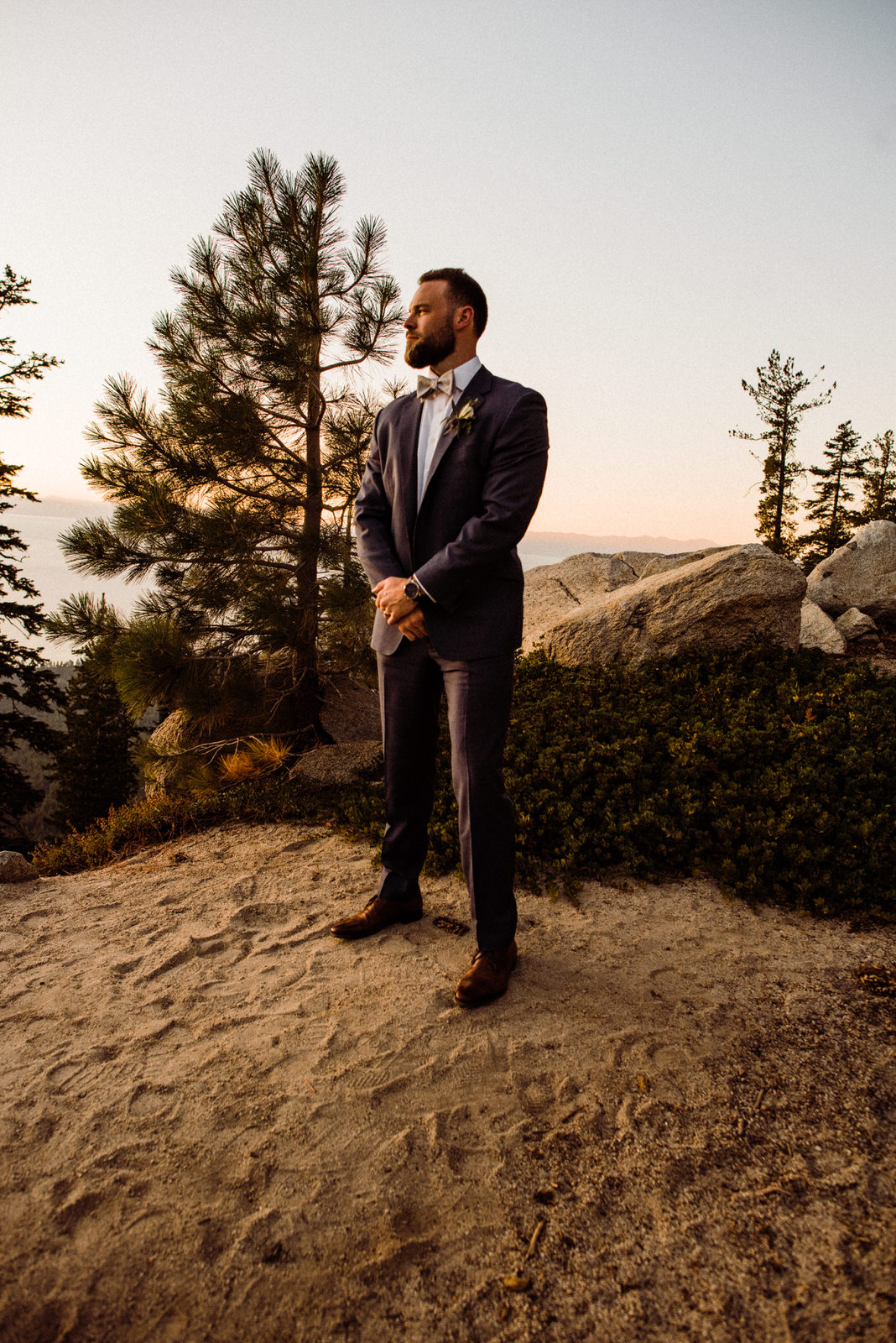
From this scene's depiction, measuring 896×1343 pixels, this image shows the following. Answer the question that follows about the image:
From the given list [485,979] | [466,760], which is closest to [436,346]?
[466,760]

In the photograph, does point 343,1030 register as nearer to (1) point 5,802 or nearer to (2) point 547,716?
(2) point 547,716

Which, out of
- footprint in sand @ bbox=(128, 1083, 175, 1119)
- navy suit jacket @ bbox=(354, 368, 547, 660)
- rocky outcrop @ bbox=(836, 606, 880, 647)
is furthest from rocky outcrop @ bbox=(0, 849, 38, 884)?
rocky outcrop @ bbox=(836, 606, 880, 647)

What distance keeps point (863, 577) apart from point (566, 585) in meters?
3.87

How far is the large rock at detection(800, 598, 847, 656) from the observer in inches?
305

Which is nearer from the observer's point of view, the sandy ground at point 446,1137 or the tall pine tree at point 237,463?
the sandy ground at point 446,1137

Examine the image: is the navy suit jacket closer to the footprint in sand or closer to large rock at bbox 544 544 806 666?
the footprint in sand

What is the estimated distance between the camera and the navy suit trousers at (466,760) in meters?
2.72

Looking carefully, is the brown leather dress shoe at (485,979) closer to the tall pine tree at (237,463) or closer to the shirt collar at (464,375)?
the shirt collar at (464,375)

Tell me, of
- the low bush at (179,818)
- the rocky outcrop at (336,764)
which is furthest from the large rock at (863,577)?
the low bush at (179,818)

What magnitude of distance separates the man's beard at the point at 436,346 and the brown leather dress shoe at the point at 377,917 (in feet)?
7.87

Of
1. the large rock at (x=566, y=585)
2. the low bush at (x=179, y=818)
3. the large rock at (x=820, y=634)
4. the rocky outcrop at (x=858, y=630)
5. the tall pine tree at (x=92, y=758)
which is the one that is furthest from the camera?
the tall pine tree at (x=92, y=758)

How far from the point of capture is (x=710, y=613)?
679 centimetres

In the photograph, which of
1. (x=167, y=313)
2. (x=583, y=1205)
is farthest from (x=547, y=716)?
(x=167, y=313)

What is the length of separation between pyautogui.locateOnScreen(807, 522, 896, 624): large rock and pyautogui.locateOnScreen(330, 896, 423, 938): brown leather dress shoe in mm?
7791
